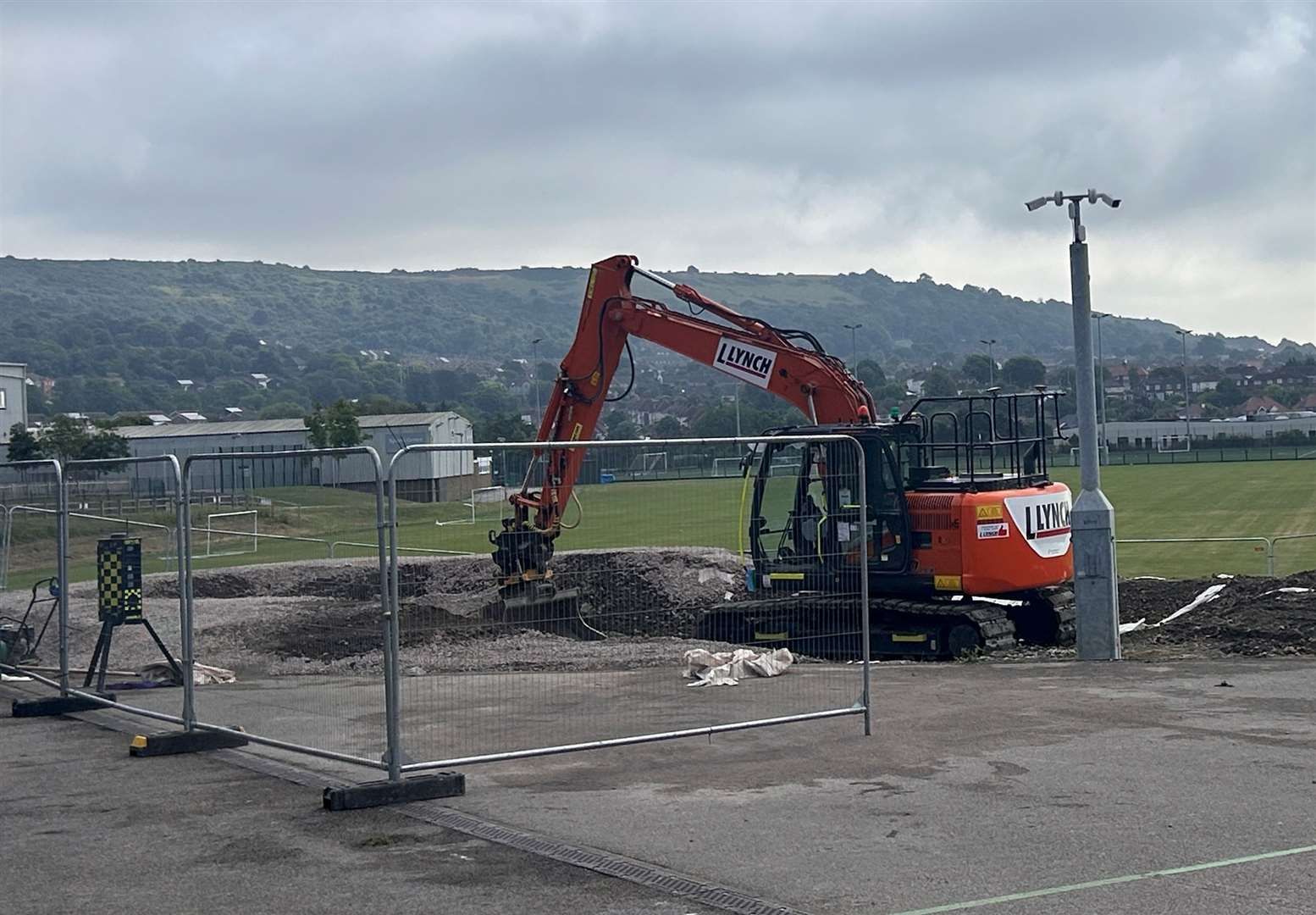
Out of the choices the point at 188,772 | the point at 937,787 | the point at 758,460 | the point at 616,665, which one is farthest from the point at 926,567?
the point at 188,772

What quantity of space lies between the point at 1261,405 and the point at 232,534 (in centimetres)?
17340

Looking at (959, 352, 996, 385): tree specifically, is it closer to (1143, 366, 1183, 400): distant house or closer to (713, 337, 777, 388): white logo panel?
(1143, 366, 1183, 400): distant house

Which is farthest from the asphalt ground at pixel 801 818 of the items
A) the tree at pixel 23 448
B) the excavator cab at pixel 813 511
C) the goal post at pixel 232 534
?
the tree at pixel 23 448

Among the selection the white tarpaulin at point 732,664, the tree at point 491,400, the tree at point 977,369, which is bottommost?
the white tarpaulin at point 732,664

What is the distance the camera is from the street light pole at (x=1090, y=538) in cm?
1675

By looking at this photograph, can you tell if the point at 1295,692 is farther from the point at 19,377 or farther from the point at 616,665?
the point at 19,377

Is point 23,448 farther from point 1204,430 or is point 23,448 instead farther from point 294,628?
point 1204,430

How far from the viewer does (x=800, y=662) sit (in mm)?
15047

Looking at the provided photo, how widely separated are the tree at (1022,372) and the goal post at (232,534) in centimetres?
11613

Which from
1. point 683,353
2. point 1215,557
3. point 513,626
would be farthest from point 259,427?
point 513,626

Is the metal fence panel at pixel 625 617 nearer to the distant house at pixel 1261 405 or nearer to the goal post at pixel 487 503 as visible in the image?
the goal post at pixel 487 503

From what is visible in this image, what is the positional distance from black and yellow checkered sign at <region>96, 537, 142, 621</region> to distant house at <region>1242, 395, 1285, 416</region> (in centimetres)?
16662

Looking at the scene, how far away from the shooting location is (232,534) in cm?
1527

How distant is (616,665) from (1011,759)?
122 inches
